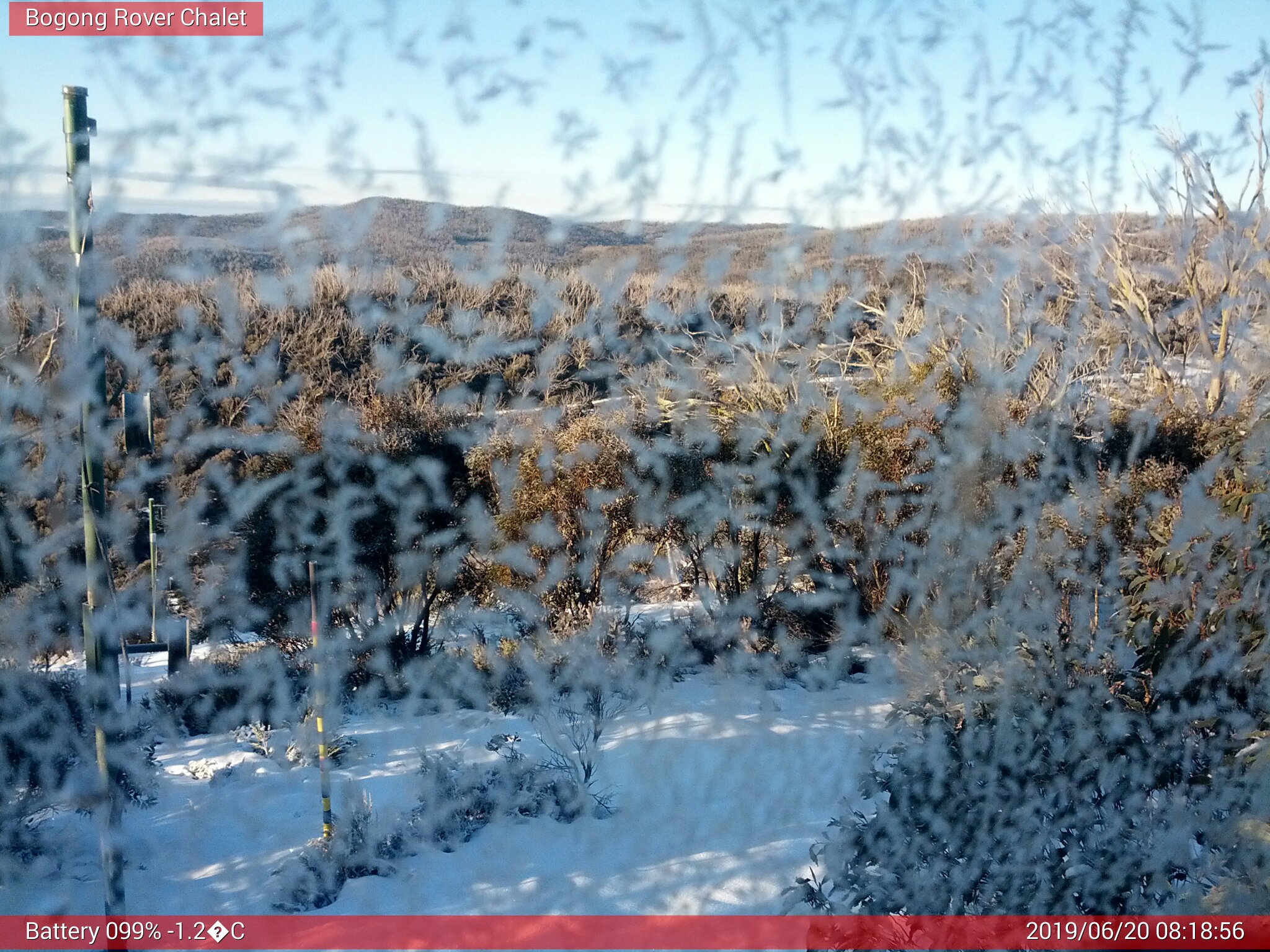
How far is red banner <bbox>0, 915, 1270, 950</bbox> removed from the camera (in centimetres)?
168

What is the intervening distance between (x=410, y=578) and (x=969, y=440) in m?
2.44

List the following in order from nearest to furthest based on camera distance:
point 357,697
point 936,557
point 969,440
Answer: point 357,697
point 936,557
point 969,440

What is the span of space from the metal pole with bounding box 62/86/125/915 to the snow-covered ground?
32 centimetres

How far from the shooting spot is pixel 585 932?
7.08ft

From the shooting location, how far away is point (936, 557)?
3795mm

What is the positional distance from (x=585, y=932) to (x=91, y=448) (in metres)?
1.47

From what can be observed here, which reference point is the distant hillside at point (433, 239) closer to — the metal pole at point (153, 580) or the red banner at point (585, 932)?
the metal pole at point (153, 580)

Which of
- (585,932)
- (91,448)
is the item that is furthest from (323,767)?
(91,448)

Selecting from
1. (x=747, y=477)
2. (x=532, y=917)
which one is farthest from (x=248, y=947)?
(x=747, y=477)

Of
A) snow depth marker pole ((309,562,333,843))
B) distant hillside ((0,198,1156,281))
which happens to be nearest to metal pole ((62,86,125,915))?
distant hillside ((0,198,1156,281))

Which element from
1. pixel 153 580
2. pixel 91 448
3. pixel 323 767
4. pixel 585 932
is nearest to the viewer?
pixel 91 448

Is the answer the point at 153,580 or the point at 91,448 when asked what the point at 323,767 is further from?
the point at 91,448

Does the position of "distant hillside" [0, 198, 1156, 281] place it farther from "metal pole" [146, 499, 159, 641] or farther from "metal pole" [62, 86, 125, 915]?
"metal pole" [146, 499, 159, 641]

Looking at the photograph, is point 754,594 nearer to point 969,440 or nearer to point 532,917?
point 969,440
